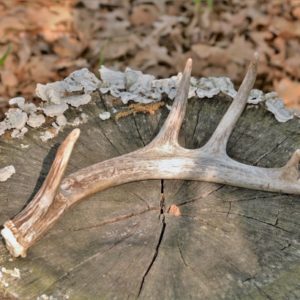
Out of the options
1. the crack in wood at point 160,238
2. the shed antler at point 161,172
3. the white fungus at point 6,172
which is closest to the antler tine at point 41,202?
the shed antler at point 161,172

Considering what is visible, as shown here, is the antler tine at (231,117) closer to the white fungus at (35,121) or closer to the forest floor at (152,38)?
the white fungus at (35,121)

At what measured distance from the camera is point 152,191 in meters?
2.51

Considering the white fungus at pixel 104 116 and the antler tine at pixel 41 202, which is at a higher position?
the antler tine at pixel 41 202

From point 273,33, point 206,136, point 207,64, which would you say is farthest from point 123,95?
point 273,33

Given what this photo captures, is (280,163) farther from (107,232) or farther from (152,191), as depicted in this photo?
(107,232)

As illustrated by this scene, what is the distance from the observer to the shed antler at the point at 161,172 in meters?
2.20

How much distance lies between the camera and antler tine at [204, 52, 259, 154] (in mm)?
2680

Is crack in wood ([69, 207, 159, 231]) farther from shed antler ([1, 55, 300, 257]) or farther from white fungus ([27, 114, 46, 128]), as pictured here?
white fungus ([27, 114, 46, 128])

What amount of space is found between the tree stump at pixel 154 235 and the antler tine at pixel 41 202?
0.25 ft

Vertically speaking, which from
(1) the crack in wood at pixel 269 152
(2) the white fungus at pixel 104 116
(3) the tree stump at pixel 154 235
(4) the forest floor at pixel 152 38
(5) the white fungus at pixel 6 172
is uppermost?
(5) the white fungus at pixel 6 172

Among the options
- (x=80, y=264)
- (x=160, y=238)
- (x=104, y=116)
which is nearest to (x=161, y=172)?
(x=160, y=238)

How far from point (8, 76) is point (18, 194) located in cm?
231

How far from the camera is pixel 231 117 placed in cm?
276

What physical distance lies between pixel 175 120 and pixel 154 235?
623mm
